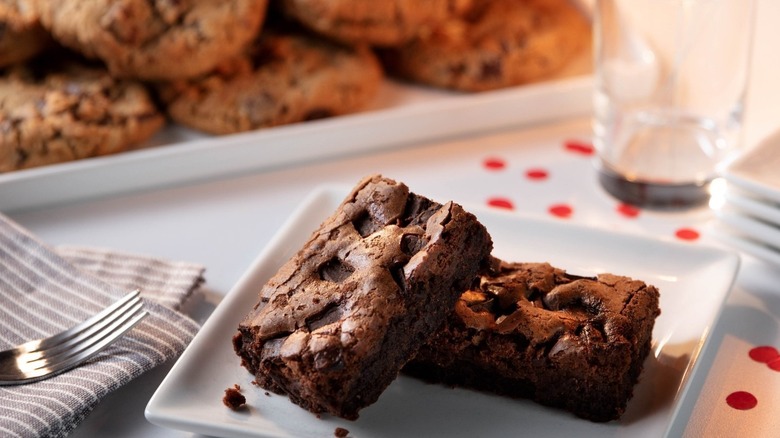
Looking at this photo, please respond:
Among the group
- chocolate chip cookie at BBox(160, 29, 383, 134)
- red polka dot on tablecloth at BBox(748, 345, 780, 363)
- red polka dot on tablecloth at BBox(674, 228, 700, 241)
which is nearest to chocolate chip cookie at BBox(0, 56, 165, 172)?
chocolate chip cookie at BBox(160, 29, 383, 134)

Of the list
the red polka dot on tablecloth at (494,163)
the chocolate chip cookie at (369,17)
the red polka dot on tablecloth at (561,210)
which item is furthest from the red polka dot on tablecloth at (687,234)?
the chocolate chip cookie at (369,17)

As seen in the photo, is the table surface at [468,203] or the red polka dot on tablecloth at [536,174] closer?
the table surface at [468,203]

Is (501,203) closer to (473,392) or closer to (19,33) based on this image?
(473,392)

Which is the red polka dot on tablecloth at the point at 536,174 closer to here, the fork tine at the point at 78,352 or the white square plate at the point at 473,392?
the white square plate at the point at 473,392

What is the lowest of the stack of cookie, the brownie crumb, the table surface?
the table surface

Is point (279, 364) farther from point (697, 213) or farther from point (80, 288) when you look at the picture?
point (697, 213)

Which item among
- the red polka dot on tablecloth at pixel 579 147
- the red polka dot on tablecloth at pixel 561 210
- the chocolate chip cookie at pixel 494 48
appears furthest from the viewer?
the chocolate chip cookie at pixel 494 48

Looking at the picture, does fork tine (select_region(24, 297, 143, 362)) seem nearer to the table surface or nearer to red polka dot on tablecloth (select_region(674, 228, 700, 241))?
the table surface
